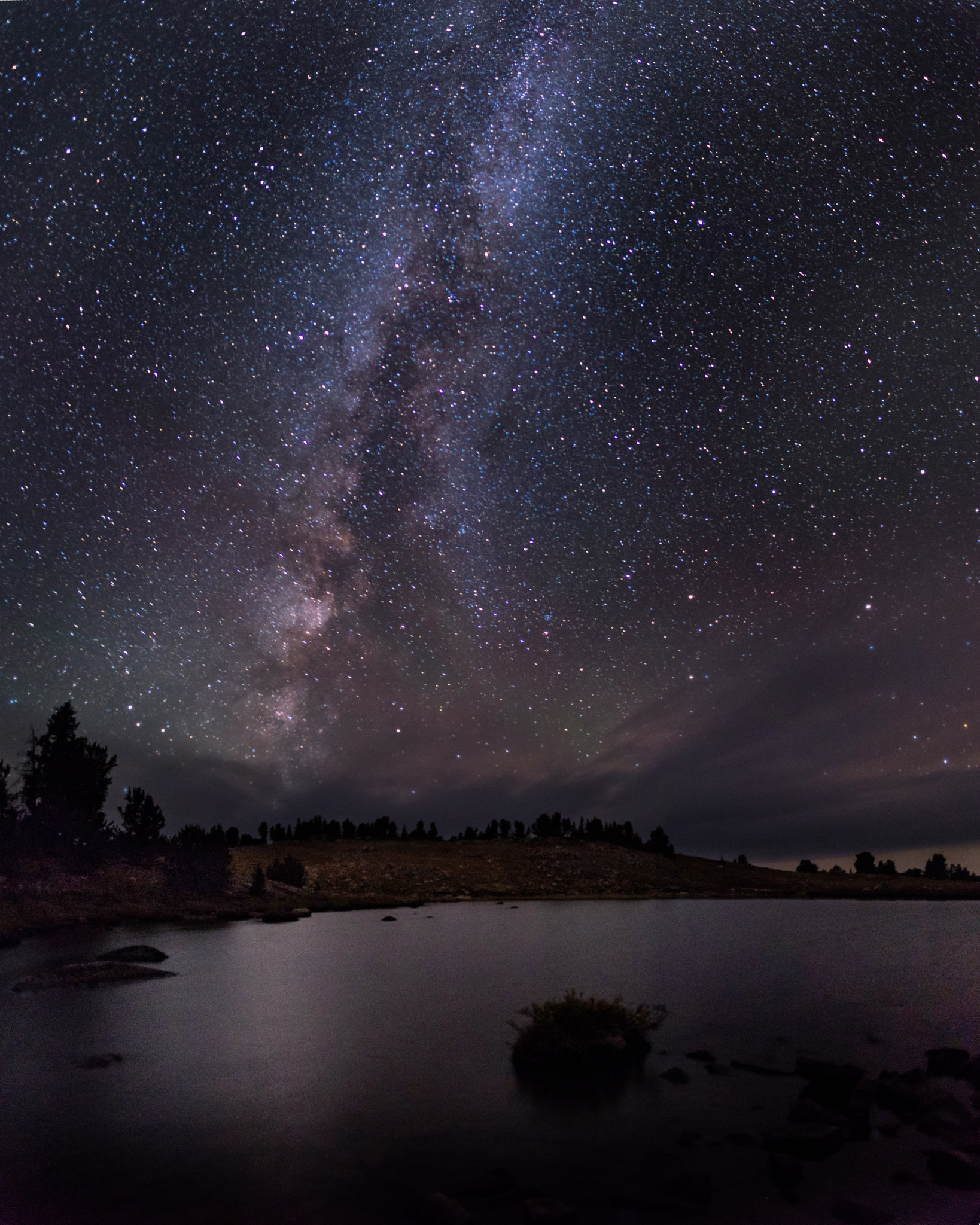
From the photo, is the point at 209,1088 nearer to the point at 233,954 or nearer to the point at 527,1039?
the point at 527,1039

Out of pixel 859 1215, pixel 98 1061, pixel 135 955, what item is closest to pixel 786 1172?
pixel 859 1215

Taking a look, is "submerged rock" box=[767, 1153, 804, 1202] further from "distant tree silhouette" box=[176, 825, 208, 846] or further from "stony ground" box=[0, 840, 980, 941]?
"distant tree silhouette" box=[176, 825, 208, 846]

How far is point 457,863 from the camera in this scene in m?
110

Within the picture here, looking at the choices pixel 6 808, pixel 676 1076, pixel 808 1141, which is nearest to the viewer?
pixel 808 1141

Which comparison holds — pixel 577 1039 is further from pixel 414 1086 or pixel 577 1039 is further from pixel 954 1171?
pixel 954 1171

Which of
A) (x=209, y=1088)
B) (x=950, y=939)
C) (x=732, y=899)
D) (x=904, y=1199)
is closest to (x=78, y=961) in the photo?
(x=209, y=1088)

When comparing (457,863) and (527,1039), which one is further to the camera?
(457,863)

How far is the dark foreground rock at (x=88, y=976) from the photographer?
26109 mm

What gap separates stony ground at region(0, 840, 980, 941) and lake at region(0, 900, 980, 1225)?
13.8m

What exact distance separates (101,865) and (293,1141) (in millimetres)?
52751

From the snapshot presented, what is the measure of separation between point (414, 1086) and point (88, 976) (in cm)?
1742

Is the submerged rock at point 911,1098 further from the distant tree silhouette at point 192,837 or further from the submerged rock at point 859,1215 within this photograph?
the distant tree silhouette at point 192,837

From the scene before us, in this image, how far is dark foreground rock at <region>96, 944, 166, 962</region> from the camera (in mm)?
32000

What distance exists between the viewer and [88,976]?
90.5 ft
